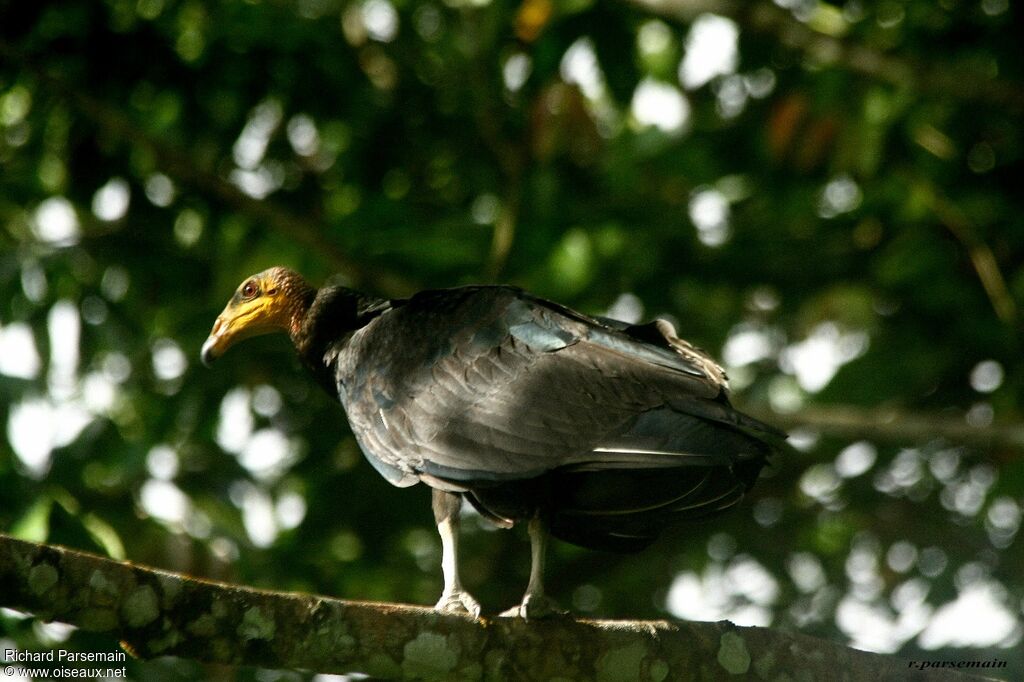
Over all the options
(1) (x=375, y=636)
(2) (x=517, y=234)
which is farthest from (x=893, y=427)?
(1) (x=375, y=636)

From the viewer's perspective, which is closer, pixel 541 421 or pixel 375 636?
pixel 375 636

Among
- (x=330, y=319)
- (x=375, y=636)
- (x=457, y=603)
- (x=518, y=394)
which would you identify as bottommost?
(x=457, y=603)

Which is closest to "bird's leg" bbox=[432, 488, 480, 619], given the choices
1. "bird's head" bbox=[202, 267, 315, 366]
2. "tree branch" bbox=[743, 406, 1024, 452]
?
"bird's head" bbox=[202, 267, 315, 366]

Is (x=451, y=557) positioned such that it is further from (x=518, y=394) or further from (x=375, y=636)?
(x=375, y=636)

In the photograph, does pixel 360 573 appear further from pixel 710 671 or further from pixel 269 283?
pixel 710 671

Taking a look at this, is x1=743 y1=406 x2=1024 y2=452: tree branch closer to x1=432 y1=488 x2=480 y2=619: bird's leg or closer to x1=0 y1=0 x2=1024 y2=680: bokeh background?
x1=0 y1=0 x2=1024 y2=680: bokeh background

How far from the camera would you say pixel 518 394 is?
4.21m

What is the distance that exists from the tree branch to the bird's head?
266 cm

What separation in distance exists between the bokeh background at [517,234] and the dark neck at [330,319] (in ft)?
4.71

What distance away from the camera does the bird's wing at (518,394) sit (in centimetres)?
388

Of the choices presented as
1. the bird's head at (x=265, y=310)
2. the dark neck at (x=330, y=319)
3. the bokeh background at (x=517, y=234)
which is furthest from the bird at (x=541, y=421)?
the bokeh background at (x=517, y=234)

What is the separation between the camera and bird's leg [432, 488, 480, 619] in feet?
13.8

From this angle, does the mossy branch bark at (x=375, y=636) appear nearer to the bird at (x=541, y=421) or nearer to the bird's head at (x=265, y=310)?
the bird at (x=541, y=421)

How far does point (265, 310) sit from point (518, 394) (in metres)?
1.65
